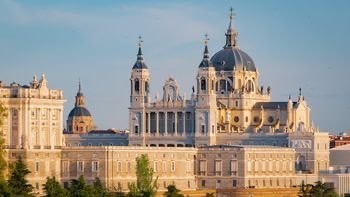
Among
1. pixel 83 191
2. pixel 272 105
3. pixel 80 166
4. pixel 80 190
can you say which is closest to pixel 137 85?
pixel 272 105

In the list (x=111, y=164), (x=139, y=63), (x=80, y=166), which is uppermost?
(x=139, y=63)

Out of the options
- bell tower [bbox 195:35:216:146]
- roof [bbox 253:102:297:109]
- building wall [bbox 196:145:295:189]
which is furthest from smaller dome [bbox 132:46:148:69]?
building wall [bbox 196:145:295:189]

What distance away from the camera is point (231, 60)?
17012 cm

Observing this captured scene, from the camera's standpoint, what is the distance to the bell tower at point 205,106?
529 feet

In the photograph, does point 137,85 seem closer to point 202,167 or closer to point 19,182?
point 202,167

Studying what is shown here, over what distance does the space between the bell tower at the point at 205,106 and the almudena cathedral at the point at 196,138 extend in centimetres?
9

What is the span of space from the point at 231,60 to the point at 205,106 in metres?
9.57

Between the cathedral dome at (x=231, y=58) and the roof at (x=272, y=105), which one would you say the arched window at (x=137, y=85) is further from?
the roof at (x=272, y=105)

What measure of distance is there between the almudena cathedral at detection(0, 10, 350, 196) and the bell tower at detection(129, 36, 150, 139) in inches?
3.6

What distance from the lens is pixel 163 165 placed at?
147 m

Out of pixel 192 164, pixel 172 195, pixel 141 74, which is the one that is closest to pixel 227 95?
pixel 141 74

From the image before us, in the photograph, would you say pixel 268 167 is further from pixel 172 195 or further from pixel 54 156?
pixel 172 195

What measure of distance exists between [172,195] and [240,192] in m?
23.4

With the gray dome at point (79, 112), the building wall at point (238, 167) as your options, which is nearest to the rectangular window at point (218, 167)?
the building wall at point (238, 167)
